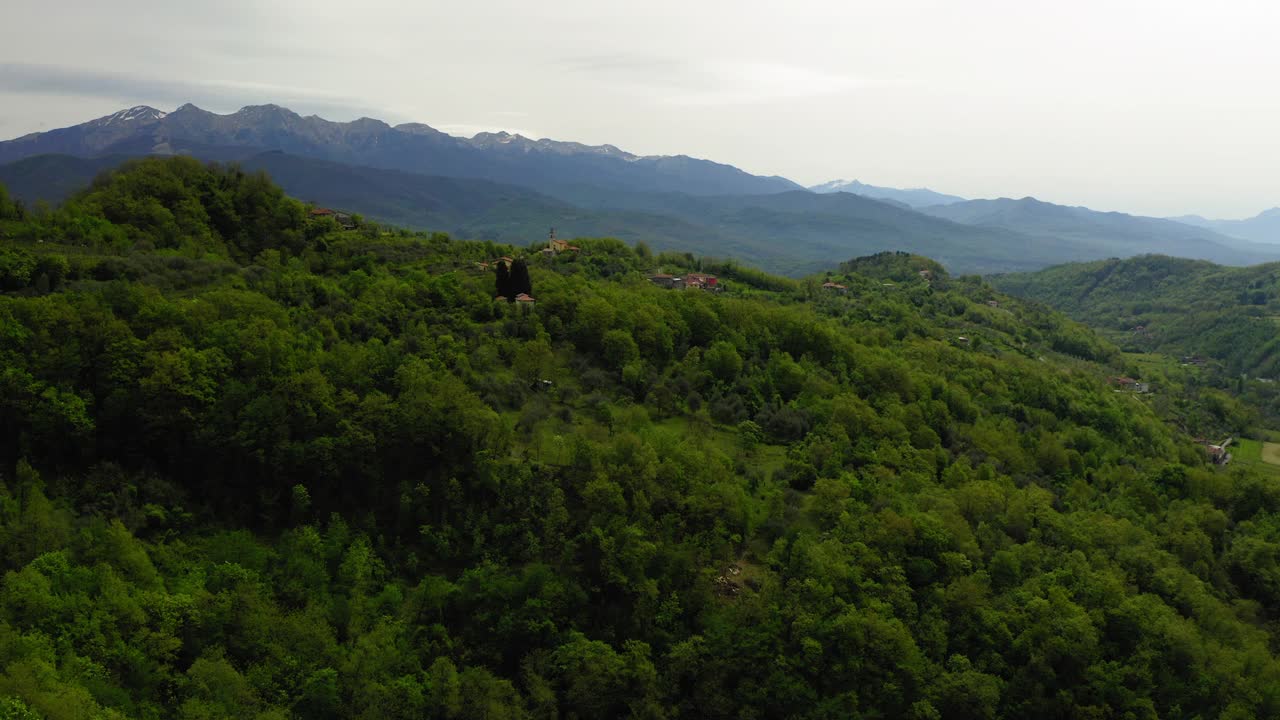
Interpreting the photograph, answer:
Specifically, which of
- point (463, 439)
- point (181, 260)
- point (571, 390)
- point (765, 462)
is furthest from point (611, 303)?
point (181, 260)

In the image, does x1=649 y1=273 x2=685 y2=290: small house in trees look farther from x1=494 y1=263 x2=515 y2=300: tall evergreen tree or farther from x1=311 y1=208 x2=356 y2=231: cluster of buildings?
x1=311 y1=208 x2=356 y2=231: cluster of buildings

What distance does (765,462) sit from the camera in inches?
1243

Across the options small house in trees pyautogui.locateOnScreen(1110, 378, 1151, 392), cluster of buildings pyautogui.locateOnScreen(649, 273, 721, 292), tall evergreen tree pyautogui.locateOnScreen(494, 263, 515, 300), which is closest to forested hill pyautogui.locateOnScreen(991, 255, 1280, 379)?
small house in trees pyautogui.locateOnScreen(1110, 378, 1151, 392)

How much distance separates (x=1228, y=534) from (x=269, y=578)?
37.9m

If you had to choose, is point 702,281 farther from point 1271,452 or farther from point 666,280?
point 1271,452

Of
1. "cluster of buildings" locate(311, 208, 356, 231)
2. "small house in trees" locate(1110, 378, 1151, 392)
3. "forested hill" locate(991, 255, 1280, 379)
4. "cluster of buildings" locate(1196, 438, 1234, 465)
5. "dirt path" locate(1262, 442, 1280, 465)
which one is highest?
"cluster of buildings" locate(311, 208, 356, 231)

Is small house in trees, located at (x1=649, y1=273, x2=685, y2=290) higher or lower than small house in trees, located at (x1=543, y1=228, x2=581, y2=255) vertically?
lower

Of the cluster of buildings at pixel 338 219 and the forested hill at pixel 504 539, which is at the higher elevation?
the cluster of buildings at pixel 338 219

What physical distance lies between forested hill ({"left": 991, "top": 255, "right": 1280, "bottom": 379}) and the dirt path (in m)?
33.6

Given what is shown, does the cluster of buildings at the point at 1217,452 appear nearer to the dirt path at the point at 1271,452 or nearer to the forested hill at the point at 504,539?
the dirt path at the point at 1271,452

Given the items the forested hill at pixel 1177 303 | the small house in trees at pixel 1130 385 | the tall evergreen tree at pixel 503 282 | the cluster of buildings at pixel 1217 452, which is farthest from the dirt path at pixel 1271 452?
the tall evergreen tree at pixel 503 282

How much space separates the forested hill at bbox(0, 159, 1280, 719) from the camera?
18297 millimetres

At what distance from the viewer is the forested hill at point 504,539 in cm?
1830

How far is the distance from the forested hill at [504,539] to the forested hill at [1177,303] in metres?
78.7
